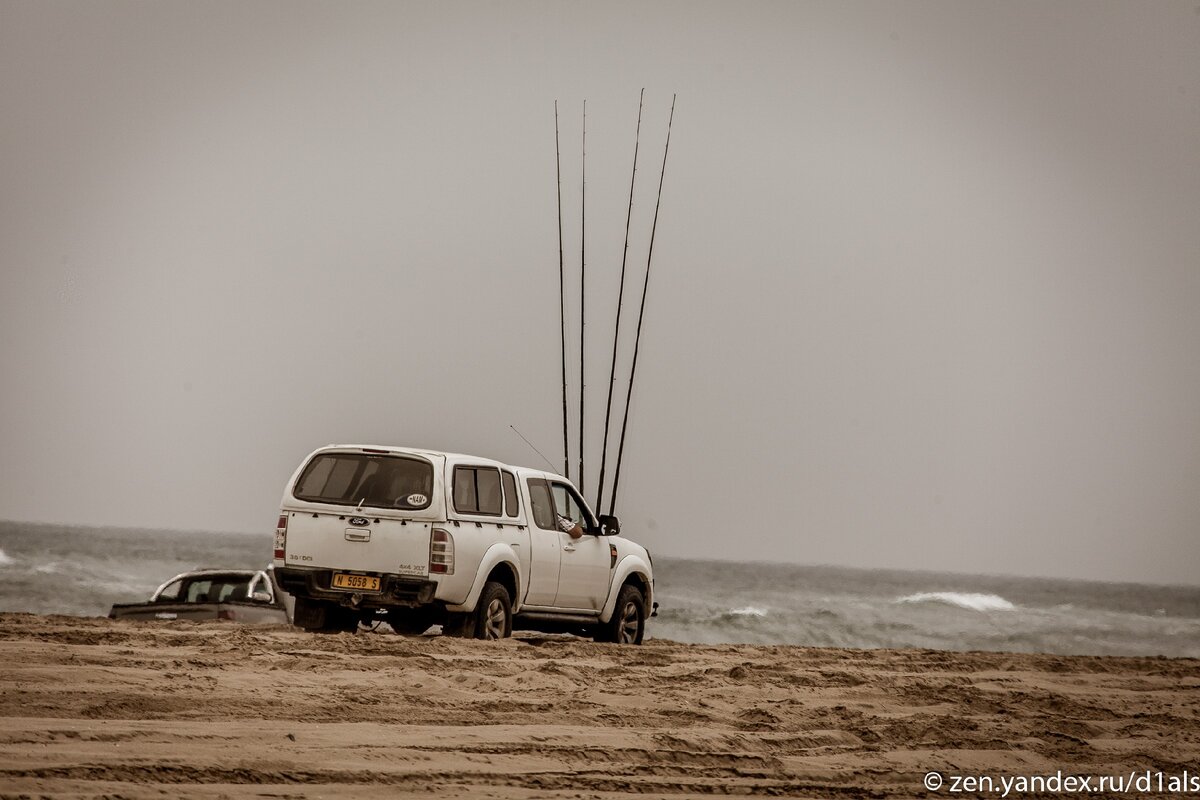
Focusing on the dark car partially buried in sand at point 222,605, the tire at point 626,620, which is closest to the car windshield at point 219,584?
the dark car partially buried in sand at point 222,605

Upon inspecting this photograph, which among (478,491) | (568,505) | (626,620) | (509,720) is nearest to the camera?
(509,720)

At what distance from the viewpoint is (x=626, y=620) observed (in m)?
17.1

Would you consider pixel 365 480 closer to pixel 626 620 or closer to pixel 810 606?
pixel 626 620

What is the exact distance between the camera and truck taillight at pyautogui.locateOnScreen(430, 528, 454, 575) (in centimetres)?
Result: 1412

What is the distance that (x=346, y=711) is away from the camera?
9.26 metres

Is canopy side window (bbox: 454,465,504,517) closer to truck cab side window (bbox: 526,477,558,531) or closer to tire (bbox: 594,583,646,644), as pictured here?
truck cab side window (bbox: 526,477,558,531)

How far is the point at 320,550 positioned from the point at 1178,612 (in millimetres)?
68002

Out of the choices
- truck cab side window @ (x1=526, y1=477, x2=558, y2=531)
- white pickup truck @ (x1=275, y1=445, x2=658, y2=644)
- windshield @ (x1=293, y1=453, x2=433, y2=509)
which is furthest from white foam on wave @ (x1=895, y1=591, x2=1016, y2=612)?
windshield @ (x1=293, y1=453, x2=433, y2=509)

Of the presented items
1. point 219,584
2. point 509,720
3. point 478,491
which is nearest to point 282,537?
point 478,491

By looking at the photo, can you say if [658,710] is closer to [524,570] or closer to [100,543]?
[524,570]

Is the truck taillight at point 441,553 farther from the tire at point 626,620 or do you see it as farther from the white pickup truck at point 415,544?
the tire at point 626,620

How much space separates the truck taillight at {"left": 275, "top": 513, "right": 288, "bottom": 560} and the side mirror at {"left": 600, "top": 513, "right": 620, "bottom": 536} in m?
3.36

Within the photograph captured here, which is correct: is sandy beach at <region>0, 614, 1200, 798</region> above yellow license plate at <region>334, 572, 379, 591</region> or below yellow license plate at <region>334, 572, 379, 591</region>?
below

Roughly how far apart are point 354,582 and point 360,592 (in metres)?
0.10
